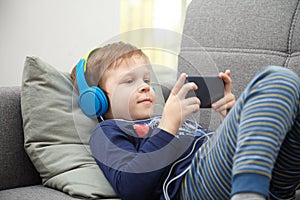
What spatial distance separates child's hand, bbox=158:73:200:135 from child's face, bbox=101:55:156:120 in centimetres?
14

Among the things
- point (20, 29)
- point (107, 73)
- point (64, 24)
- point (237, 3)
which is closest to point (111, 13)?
point (64, 24)

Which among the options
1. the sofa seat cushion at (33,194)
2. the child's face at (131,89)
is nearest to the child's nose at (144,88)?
the child's face at (131,89)

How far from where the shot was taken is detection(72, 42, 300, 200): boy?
90 centimetres

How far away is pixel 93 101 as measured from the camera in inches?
53.2

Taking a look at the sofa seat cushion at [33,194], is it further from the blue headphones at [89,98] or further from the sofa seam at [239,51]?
the sofa seam at [239,51]

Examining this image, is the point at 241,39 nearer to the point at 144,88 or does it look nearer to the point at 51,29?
the point at 144,88

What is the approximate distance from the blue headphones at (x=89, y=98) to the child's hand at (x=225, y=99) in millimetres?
295

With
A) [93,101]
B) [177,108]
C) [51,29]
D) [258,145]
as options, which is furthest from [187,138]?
[51,29]

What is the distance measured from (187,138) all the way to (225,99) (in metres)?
0.13

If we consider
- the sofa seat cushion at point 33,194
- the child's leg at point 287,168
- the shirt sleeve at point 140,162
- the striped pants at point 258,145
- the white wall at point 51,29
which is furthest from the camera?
the white wall at point 51,29

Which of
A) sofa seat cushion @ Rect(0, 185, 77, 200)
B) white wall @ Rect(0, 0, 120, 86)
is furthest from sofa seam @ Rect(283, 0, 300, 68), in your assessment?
white wall @ Rect(0, 0, 120, 86)

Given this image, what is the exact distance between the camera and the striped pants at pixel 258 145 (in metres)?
0.88

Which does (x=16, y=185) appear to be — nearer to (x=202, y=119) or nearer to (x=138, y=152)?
(x=138, y=152)

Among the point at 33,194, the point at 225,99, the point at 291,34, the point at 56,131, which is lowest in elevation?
the point at 33,194
